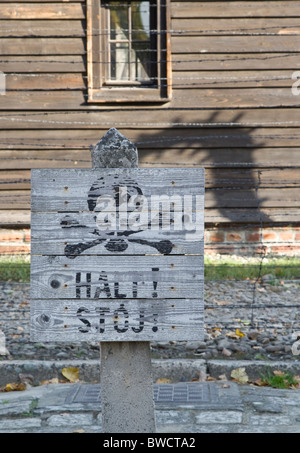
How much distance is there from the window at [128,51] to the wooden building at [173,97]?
0.02 metres

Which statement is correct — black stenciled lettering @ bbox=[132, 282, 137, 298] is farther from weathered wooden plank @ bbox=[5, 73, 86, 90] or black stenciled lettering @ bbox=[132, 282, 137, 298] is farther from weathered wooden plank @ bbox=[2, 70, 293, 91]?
weathered wooden plank @ bbox=[5, 73, 86, 90]

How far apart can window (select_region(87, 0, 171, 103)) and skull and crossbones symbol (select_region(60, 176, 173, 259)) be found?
5558mm

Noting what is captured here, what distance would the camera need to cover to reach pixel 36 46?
807 centimetres

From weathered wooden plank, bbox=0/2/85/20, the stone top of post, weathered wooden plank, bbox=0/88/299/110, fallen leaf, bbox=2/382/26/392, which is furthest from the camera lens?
weathered wooden plank, bbox=0/88/299/110

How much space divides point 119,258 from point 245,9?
251 inches

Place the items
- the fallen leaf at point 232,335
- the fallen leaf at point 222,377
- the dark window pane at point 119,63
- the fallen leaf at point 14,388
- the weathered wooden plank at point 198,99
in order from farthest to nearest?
the dark window pane at point 119,63
the weathered wooden plank at point 198,99
the fallen leaf at point 232,335
the fallen leaf at point 222,377
the fallen leaf at point 14,388

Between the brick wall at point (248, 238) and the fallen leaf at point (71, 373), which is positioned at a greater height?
the brick wall at point (248, 238)

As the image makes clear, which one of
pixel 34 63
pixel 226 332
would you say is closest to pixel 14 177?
pixel 34 63

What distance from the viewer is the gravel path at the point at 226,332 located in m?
4.36

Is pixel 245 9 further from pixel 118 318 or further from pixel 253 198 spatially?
pixel 118 318

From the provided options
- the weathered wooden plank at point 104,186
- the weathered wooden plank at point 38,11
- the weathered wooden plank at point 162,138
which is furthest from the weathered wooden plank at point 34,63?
the weathered wooden plank at point 104,186

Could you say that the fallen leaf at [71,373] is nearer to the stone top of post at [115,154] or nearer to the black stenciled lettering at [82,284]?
the black stenciled lettering at [82,284]

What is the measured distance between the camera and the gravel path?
4363 mm

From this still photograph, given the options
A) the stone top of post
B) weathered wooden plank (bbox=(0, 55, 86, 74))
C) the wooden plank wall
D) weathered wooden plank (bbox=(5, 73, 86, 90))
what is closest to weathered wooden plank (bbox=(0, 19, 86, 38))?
the wooden plank wall
